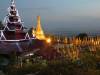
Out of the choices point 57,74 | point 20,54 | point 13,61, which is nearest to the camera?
point 57,74

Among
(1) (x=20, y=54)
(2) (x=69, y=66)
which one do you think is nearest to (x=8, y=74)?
(2) (x=69, y=66)

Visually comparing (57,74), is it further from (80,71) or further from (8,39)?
(8,39)

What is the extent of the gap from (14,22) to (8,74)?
12.9 meters

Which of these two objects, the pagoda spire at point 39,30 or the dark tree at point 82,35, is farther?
the dark tree at point 82,35

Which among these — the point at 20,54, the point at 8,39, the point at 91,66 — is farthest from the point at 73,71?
the point at 8,39

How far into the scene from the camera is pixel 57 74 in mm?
17891

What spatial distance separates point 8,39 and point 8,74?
37.3 ft

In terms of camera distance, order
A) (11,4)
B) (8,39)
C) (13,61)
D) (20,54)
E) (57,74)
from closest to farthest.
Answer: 1. (57,74)
2. (13,61)
3. (20,54)
4. (8,39)
5. (11,4)

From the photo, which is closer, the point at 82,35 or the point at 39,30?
the point at 39,30

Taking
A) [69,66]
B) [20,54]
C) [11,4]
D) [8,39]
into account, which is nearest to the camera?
[69,66]

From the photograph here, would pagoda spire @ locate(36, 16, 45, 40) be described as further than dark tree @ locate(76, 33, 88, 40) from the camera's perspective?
No

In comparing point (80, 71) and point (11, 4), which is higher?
point (11, 4)

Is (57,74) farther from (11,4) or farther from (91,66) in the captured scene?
(11,4)

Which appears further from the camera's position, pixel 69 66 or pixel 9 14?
pixel 9 14
